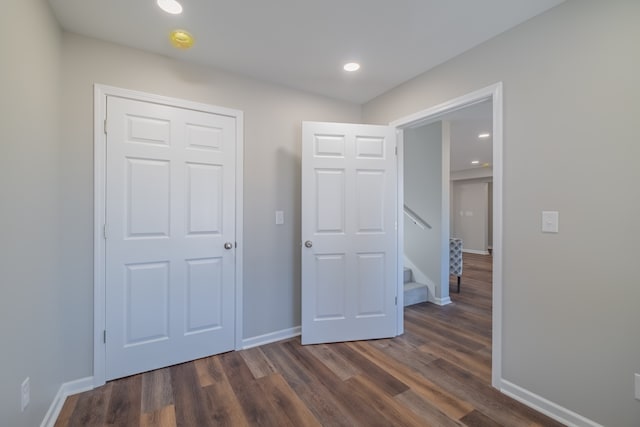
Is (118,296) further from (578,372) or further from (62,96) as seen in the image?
(578,372)

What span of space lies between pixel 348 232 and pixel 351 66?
1433 mm

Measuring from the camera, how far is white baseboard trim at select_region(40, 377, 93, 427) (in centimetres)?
151

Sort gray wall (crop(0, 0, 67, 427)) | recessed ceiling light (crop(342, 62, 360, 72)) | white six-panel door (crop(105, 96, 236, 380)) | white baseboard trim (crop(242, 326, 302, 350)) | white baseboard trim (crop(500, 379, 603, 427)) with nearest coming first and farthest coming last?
gray wall (crop(0, 0, 67, 427)) < white baseboard trim (crop(500, 379, 603, 427)) < white six-panel door (crop(105, 96, 236, 380)) < recessed ceiling light (crop(342, 62, 360, 72)) < white baseboard trim (crop(242, 326, 302, 350))

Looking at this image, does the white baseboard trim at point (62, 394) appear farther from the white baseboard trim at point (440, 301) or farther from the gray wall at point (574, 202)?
the white baseboard trim at point (440, 301)

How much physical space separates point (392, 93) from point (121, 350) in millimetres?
3124

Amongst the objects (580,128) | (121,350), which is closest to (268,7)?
(580,128)

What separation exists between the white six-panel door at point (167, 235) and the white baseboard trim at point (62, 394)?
117 millimetres

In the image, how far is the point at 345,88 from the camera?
8.77 feet

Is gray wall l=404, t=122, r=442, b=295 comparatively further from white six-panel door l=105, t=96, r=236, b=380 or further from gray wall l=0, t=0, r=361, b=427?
white six-panel door l=105, t=96, r=236, b=380

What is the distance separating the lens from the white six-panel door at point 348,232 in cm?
246

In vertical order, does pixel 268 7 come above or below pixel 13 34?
above

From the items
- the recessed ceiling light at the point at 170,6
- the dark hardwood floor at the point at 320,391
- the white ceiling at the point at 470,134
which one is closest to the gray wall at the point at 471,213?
the white ceiling at the point at 470,134

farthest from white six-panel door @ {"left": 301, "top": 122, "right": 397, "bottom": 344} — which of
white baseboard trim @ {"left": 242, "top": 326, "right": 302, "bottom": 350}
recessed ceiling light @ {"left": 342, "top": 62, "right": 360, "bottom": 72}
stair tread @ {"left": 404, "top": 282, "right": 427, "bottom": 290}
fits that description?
stair tread @ {"left": 404, "top": 282, "right": 427, "bottom": 290}

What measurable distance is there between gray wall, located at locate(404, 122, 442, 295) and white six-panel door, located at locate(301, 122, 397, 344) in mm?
1317
